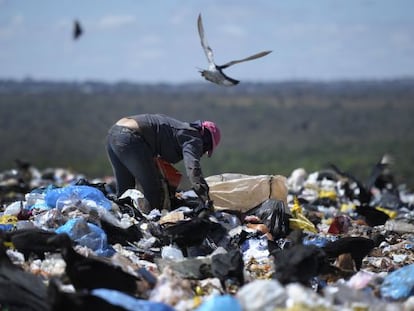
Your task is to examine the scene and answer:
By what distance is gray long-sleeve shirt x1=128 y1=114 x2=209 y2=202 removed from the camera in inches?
222

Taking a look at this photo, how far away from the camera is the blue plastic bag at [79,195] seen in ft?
19.0

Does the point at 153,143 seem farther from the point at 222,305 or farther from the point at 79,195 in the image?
the point at 222,305

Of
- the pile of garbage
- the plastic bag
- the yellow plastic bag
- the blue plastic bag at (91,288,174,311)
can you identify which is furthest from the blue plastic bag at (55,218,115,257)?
the yellow plastic bag

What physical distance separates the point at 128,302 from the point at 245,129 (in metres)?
63.0

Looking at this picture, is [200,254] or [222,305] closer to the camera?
[222,305]

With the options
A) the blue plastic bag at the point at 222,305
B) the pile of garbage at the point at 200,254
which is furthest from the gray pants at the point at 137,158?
the blue plastic bag at the point at 222,305

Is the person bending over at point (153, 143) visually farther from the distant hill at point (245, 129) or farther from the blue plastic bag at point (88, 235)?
the distant hill at point (245, 129)

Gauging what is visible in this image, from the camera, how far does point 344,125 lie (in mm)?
67500

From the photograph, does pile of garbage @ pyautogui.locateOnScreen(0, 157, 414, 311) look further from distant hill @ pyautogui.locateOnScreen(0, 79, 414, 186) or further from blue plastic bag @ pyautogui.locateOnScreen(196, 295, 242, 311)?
distant hill @ pyautogui.locateOnScreen(0, 79, 414, 186)

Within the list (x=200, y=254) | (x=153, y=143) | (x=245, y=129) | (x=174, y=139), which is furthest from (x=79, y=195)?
(x=245, y=129)

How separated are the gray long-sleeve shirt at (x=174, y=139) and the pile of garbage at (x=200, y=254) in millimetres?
399

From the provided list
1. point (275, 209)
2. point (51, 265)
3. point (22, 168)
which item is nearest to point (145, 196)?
point (275, 209)

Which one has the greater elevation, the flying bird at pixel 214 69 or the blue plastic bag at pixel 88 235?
the flying bird at pixel 214 69

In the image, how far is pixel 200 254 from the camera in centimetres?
518
